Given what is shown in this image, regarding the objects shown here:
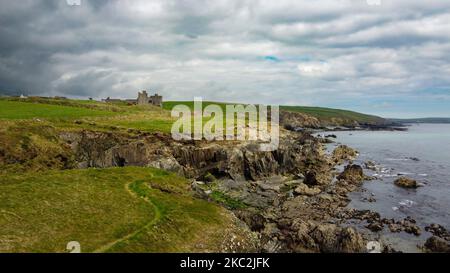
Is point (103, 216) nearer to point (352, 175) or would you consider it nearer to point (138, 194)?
point (138, 194)

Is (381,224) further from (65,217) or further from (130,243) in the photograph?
(65,217)

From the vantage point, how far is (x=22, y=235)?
23578 millimetres

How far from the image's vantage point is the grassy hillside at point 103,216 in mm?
24000

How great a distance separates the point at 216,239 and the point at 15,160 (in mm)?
28689

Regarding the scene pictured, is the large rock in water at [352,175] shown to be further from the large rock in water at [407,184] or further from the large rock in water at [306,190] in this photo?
the large rock in water at [306,190]

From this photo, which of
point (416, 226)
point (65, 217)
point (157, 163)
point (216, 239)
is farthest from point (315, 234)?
point (157, 163)

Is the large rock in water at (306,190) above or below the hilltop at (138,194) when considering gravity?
below

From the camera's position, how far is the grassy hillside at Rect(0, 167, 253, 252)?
78.7ft

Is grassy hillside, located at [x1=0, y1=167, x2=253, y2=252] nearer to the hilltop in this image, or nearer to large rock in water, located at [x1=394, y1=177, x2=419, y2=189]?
the hilltop

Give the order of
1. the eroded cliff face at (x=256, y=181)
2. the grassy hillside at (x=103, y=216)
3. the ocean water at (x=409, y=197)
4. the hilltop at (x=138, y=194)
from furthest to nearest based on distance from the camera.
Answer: the ocean water at (x=409, y=197) → the eroded cliff face at (x=256, y=181) → the hilltop at (x=138, y=194) → the grassy hillside at (x=103, y=216)

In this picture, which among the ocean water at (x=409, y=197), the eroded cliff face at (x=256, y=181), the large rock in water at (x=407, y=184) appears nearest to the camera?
the eroded cliff face at (x=256, y=181)

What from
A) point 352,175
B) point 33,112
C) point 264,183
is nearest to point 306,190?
point 264,183

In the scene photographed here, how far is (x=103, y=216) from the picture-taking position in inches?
1094

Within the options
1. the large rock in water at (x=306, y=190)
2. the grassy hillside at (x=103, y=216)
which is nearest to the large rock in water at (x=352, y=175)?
the large rock in water at (x=306, y=190)
